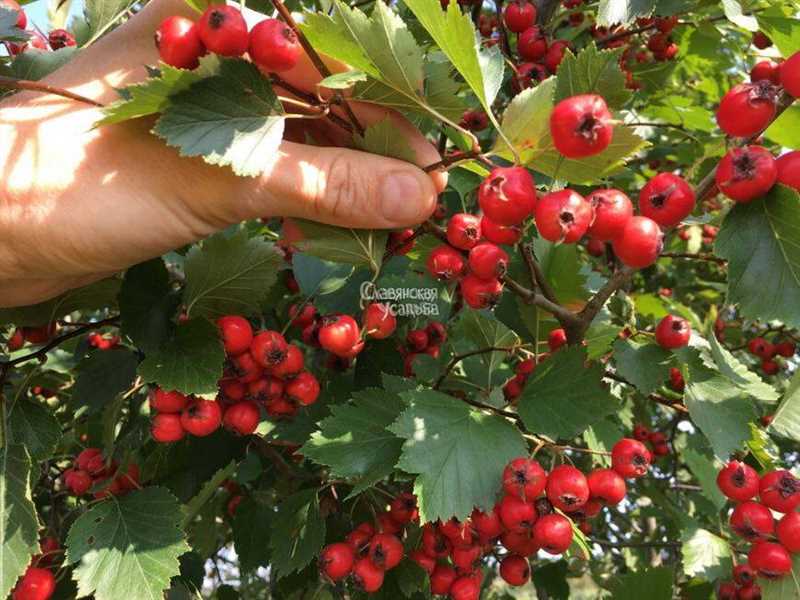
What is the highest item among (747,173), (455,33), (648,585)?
(455,33)

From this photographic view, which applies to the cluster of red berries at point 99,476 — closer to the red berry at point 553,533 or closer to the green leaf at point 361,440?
the green leaf at point 361,440

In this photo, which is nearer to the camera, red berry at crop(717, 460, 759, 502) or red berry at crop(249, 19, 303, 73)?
red berry at crop(249, 19, 303, 73)

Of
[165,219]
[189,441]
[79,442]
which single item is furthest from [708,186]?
[79,442]

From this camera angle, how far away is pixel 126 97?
1452 millimetres

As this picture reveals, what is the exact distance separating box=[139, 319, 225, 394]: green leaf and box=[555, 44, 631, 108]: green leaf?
3.53ft

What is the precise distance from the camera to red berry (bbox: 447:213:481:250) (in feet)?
5.82

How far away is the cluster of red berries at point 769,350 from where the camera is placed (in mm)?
3875

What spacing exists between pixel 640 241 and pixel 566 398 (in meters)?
0.59

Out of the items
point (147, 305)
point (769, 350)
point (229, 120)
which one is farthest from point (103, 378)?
point (769, 350)

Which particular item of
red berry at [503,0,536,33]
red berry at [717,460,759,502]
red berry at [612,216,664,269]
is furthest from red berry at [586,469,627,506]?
red berry at [503,0,536,33]

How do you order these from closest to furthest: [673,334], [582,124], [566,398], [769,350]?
[582,124] < [566,398] < [673,334] < [769,350]

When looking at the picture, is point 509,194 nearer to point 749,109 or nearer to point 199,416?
point 749,109

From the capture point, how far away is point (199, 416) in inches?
74.7

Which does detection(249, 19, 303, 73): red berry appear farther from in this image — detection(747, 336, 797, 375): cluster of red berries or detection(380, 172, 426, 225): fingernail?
detection(747, 336, 797, 375): cluster of red berries
